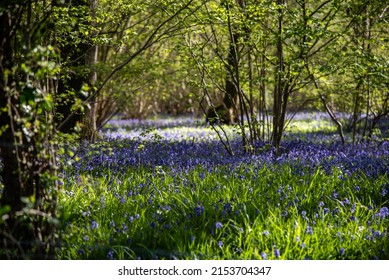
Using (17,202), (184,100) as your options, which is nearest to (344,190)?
(17,202)

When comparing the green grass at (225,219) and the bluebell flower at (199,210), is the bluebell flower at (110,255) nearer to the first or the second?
the green grass at (225,219)

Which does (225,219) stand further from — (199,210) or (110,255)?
(110,255)

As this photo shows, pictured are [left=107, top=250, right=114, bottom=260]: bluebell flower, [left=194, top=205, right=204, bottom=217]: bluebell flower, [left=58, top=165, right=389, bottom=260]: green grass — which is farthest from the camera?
[left=194, top=205, right=204, bottom=217]: bluebell flower

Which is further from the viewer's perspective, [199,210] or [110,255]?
[199,210]

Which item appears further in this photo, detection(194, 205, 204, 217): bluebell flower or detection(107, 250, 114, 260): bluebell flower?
detection(194, 205, 204, 217): bluebell flower

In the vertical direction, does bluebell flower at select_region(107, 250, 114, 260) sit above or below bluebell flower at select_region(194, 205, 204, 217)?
below

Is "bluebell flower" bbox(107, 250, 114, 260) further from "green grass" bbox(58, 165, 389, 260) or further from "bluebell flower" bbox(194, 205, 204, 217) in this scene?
"bluebell flower" bbox(194, 205, 204, 217)

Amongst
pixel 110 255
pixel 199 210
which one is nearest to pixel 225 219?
pixel 199 210

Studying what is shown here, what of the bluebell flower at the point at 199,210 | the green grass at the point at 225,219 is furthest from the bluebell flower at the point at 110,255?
the bluebell flower at the point at 199,210

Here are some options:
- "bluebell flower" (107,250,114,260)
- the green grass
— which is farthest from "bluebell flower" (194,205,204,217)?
"bluebell flower" (107,250,114,260)

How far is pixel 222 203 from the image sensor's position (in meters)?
4.43

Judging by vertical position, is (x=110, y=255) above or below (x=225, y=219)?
below

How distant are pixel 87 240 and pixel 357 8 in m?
7.33

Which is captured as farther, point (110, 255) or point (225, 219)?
point (225, 219)
